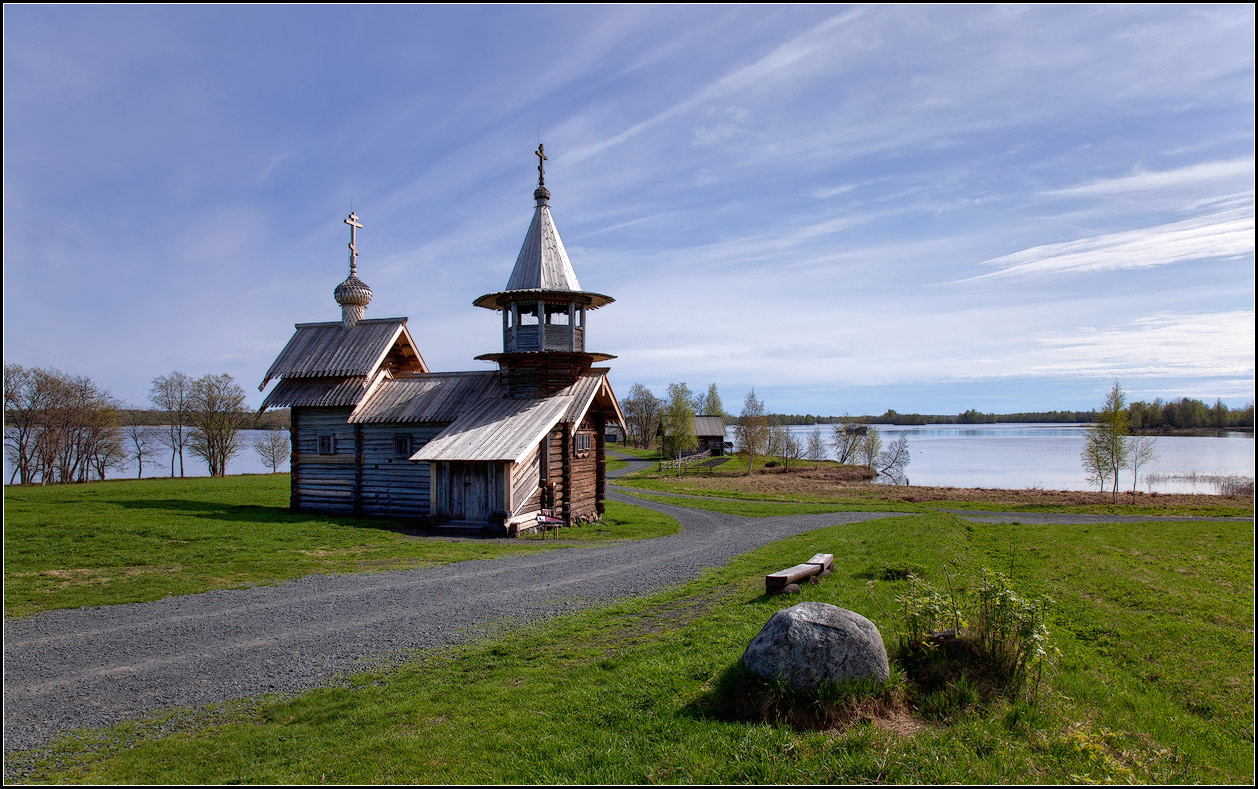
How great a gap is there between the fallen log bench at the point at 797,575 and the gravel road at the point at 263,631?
2.75 meters

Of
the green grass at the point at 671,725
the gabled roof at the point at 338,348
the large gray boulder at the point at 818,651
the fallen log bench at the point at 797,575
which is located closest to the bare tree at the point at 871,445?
the gabled roof at the point at 338,348

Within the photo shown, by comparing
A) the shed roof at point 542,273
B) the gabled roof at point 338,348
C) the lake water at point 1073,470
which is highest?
the shed roof at point 542,273

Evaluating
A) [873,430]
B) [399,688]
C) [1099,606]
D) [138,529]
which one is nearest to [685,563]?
[1099,606]

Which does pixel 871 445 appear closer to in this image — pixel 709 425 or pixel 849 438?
pixel 849 438

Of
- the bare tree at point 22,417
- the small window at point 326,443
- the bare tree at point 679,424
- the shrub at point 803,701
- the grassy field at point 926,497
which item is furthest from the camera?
the bare tree at point 679,424

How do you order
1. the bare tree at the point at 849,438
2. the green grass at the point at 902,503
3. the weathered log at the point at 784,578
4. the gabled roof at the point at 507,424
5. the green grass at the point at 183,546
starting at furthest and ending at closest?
1. the bare tree at the point at 849,438
2. the green grass at the point at 902,503
3. the gabled roof at the point at 507,424
4. the green grass at the point at 183,546
5. the weathered log at the point at 784,578

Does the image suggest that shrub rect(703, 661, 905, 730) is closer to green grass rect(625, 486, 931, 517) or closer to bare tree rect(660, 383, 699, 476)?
green grass rect(625, 486, 931, 517)

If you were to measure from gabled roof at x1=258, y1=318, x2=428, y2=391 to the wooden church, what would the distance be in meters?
0.05

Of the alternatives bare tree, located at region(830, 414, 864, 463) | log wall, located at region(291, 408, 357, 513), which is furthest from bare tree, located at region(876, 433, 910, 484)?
log wall, located at region(291, 408, 357, 513)

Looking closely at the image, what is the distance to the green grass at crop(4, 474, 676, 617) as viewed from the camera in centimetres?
1259

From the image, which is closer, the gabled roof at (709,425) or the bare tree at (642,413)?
the gabled roof at (709,425)

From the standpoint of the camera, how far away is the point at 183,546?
53.0 feet

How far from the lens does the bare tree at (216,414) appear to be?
49.7m

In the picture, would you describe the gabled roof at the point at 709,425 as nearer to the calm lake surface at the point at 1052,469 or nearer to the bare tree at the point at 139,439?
the calm lake surface at the point at 1052,469
